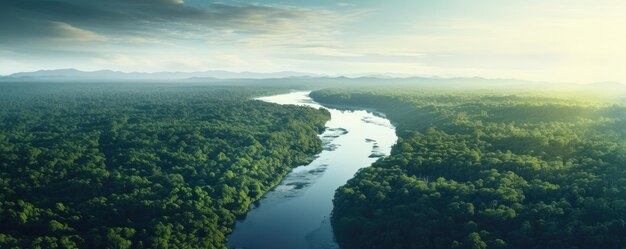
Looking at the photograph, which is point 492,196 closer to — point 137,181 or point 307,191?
point 307,191

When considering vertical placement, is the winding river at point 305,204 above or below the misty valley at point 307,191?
below

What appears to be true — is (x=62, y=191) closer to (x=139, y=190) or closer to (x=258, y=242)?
(x=139, y=190)

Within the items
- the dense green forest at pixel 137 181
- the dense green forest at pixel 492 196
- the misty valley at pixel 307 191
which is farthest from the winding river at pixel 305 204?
the dense green forest at pixel 492 196

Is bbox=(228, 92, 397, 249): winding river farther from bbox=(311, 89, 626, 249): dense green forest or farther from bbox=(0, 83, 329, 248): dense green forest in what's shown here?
bbox=(311, 89, 626, 249): dense green forest

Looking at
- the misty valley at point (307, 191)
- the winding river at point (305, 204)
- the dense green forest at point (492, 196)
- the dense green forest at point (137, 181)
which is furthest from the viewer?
the winding river at point (305, 204)

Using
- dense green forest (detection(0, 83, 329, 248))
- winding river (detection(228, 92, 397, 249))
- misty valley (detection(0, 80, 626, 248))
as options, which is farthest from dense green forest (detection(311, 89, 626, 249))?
dense green forest (detection(0, 83, 329, 248))

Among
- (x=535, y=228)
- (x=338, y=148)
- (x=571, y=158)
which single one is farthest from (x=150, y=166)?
(x=571, y=158)

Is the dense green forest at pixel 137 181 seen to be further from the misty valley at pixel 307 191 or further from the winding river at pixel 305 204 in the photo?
the winding river at pixel 305 204

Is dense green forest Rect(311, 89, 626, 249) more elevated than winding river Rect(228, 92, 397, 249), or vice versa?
dense green forest Rect(311, 89, 626, 249)
